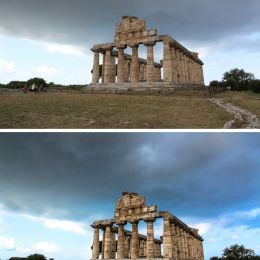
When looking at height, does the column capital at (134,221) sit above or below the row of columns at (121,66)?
below

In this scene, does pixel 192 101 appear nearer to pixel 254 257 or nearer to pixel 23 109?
pixel 23 109

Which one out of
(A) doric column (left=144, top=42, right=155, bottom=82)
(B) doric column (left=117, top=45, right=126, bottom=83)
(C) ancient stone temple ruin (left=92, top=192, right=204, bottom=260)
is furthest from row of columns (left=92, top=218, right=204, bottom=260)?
(B) doric column (left=117, top=45, right=126, bottom=83)

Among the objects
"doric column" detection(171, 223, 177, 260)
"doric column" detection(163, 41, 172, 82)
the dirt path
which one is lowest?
"doric column" detection(171, 223, 177, 260)

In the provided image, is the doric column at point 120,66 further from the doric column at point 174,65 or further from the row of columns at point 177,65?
the doric column at point 174,65

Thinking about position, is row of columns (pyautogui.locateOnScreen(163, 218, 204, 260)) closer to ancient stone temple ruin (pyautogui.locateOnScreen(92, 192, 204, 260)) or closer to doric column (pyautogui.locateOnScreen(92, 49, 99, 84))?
ancient stone temple ruin (pyautogui.locateOnScreen(92, 192, 204, 260))

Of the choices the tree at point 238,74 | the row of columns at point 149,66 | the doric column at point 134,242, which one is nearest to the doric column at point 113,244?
the doric column at point 134,242

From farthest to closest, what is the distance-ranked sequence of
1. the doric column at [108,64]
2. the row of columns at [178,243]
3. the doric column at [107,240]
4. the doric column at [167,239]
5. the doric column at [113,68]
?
1. the doric column at [108,64]
2. the doric column at [113,68]
3. the doric column at [107,240]
4. the row of columns at [178,243]
5. the doric column at [167,239]
